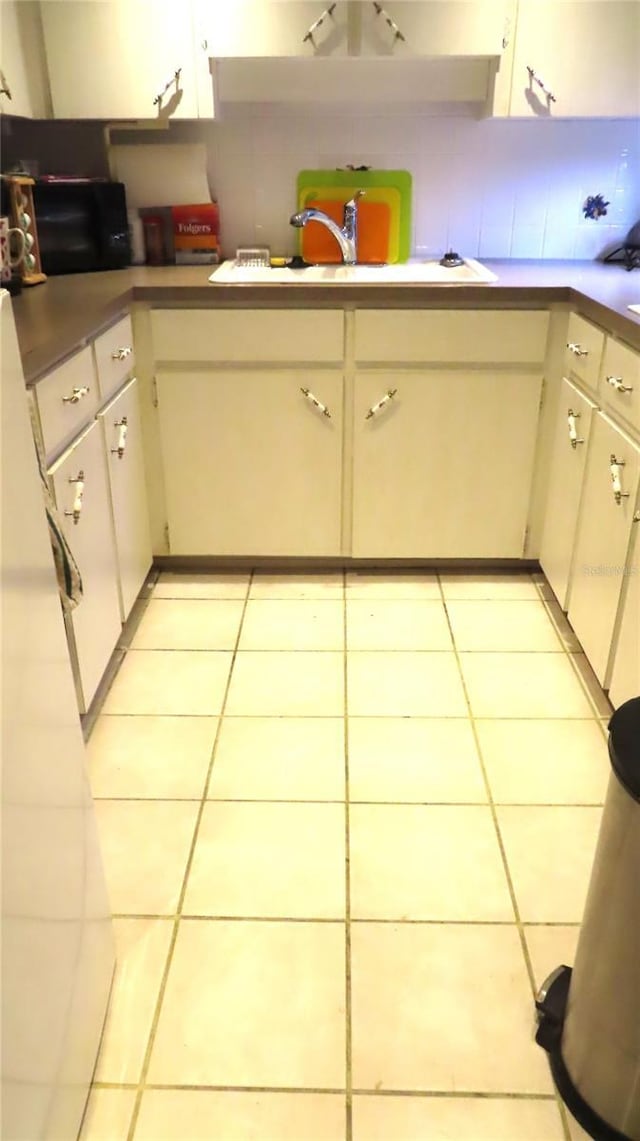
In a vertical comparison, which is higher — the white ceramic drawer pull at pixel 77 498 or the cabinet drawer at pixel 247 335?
the cabinet drawer at pixel 247 335

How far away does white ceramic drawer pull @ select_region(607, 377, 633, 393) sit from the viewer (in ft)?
5.89

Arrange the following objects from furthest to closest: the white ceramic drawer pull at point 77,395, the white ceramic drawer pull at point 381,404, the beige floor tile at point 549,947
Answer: the white ceramic drawer pull at point 381,404 < the white ceramic drawer pull at point 77,395 < the beige floor tile at point 549,947

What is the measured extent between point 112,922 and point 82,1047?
0.31 metres

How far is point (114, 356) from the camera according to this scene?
2115 mm

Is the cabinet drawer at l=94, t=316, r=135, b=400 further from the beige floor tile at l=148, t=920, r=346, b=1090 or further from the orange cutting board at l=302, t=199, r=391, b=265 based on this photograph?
the beige floor tile at l=148, t=920, r=346, b=1090

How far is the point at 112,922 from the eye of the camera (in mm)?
1474

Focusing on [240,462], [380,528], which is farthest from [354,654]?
[240,462]

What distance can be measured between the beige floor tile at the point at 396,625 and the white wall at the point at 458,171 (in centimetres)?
119

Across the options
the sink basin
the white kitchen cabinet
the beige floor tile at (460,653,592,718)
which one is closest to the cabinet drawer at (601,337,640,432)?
the sink basin

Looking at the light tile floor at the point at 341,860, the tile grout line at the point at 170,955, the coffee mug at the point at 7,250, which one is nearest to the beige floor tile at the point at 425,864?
the light tile floor at the point at 341,860

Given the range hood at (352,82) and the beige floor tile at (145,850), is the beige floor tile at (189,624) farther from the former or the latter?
the range hood at (352,82)

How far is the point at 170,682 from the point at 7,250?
1.13 meters

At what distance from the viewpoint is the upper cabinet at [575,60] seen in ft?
7.48

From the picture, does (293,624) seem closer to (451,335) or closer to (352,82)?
(451,335)
